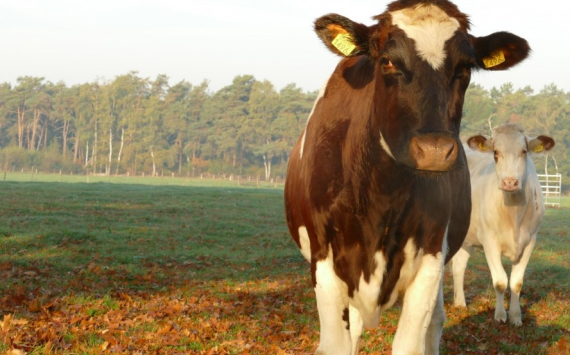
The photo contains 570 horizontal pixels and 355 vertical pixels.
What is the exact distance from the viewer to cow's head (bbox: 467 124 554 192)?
10.4 m

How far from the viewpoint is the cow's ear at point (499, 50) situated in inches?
197

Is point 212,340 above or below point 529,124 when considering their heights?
below

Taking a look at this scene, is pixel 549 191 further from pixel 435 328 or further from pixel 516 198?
pixel 435 328

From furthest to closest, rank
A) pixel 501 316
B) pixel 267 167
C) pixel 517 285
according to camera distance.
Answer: pixel 267 167 < pixel 517 285 < pixel 501 316

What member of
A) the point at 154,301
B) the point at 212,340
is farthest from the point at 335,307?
the point at 154,301

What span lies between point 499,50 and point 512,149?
19.4 feet

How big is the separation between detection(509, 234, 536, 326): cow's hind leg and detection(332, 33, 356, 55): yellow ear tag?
6296 millimetres

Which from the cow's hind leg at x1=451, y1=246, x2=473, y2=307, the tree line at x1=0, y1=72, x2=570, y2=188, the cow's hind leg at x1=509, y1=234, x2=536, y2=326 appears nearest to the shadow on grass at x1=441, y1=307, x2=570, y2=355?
the cow's hind leg at x1=509, y1=234, x2=536, y2=326

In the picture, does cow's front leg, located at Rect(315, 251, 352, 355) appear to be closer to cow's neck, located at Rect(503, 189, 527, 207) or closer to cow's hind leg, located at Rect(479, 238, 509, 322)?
cow's hind leg, located at Rect(479, 238, 509, 322)

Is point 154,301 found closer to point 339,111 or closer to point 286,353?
point 286,353

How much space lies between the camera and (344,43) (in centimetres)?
489

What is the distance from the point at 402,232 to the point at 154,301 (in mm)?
5985

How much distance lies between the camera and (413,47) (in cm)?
448

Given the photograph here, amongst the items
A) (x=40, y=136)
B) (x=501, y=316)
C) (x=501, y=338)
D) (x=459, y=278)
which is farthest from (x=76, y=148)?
(x=501, y=338)
